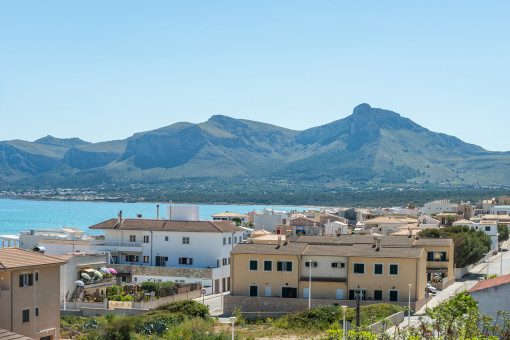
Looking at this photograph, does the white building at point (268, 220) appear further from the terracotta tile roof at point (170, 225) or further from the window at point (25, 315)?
the window at point (25, 315)

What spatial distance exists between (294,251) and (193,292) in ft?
28.3

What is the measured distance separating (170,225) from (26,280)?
33262 mm

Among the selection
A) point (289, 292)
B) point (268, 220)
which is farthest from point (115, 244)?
point (268, 220)

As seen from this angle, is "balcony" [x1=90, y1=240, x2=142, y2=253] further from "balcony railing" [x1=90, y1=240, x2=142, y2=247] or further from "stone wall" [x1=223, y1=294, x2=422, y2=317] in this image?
"stone wall" [x1=223, y1=294, x2=422, y2=317]

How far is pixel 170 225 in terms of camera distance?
61156 mm

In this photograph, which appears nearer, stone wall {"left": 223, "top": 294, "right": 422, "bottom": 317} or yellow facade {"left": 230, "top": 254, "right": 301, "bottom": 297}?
stone wall {"left": 223, "top": 294, "right": 422, "bottom": 317}

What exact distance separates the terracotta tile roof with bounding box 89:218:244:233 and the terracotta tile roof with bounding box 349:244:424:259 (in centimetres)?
1557

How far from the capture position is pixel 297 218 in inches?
4392

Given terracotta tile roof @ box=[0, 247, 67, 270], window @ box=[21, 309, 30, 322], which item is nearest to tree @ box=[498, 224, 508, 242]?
terracotta tile roof @ box=[0, 247, 67, 270]

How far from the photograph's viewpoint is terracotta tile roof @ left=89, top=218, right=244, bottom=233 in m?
60.2

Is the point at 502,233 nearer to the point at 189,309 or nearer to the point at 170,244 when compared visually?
the point at 170,244

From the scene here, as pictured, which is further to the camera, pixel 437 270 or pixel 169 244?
pixel 169 244

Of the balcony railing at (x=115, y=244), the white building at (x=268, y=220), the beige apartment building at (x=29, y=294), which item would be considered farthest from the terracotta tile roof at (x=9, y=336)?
the white building at (x=268, y=220)

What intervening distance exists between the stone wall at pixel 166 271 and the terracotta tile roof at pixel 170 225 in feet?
16.6
